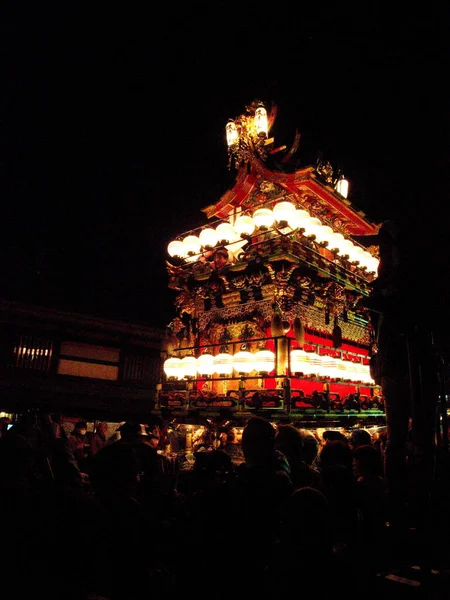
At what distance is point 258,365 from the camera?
12789mm

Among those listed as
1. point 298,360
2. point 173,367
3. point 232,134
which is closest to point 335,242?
point 298,360

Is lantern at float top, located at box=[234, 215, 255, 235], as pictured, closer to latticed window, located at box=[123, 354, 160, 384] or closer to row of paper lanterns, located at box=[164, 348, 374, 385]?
row of paper lanterns, located at box=[164, 348, 374, 385]

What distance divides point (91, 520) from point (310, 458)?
3.20 meters

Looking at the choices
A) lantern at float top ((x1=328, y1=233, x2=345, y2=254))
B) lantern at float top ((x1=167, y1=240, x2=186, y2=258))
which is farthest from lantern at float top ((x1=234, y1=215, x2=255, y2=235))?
lantern at float top ((x1=328, y1=233, x2=345, y2=254))

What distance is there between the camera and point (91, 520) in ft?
12.7

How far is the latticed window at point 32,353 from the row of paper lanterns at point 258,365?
8.56m

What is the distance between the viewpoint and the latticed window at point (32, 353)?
19.8 metres

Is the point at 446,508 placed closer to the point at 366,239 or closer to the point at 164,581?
the point at 164,581

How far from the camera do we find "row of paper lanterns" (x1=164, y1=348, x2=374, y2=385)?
12.8 m

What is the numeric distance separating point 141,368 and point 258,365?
41.5 ft

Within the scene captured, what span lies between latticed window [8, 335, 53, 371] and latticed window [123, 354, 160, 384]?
14.0 feet

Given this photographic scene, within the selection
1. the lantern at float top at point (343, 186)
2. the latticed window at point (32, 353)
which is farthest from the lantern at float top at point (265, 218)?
the latticed window at point (32, 353)

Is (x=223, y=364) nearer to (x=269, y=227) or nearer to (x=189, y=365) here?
(x=189, y=365)

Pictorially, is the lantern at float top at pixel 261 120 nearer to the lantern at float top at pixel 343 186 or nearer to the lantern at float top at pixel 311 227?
the lantern at float top at pixel 311 227
